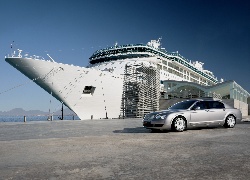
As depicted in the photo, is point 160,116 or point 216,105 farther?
point 216,105

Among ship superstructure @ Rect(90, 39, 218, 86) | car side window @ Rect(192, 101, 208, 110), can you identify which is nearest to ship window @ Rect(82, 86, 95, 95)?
ship superstructure @ Rect(90, 39, 218, 86)

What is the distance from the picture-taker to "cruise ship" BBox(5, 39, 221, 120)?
20.6 meters

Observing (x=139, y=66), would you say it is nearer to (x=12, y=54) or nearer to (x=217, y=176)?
(x=12, y=54)

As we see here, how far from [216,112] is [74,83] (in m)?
13.9

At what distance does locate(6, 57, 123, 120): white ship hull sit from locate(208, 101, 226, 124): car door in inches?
533

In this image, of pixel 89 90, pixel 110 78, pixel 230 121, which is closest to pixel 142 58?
pixel 110 78

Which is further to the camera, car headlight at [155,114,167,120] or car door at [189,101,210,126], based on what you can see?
car door at [189,101,210,126]

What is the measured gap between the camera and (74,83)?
834 inches

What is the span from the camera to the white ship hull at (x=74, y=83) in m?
20.2

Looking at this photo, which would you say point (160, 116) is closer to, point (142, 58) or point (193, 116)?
point (193, 116)

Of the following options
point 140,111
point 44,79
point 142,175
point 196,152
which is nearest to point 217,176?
point 142,175

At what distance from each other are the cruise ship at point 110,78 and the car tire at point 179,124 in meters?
13.5

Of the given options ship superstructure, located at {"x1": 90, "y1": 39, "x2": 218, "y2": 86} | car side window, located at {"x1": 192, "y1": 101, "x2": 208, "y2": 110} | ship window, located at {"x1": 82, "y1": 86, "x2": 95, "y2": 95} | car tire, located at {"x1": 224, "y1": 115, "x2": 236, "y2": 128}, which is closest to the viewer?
car side window, located at {"x1": 192, "y1": 101, "x2": 208, "y2": 110}

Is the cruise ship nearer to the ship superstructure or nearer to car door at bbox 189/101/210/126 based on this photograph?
the ship superstructure
